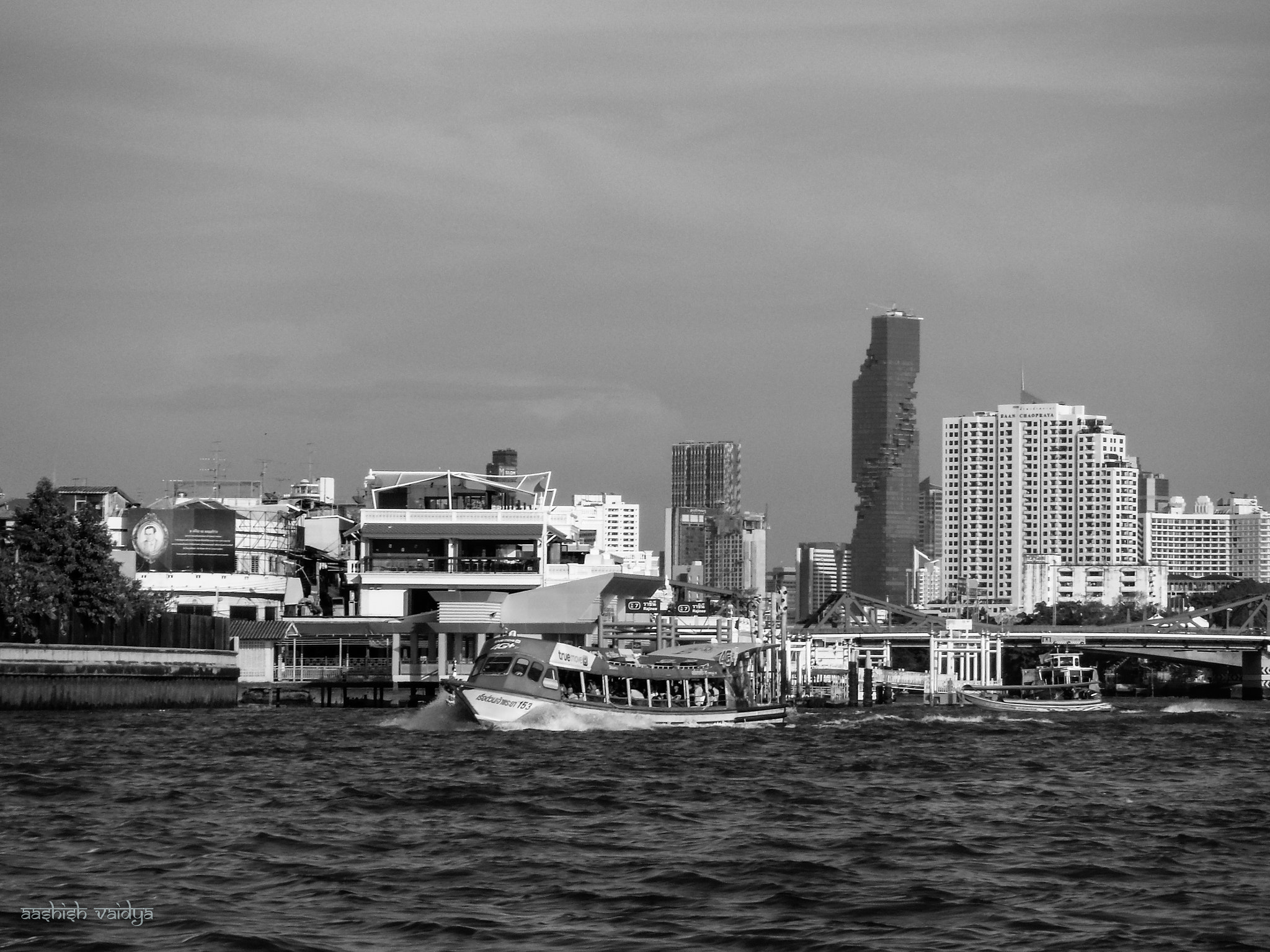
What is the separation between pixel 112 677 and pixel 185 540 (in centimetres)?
6108

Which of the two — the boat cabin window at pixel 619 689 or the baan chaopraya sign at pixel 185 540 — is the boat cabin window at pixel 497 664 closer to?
the boat cabin window at pixel 619 689

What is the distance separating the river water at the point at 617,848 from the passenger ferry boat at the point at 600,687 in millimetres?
8558

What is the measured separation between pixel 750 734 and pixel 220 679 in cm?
3643

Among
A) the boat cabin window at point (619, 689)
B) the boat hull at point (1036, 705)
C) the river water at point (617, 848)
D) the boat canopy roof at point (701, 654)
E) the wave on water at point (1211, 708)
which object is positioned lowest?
the wave on water at point (1211, 708)

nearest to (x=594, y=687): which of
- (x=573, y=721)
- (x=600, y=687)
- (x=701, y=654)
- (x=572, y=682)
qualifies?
(x=600, y=687)

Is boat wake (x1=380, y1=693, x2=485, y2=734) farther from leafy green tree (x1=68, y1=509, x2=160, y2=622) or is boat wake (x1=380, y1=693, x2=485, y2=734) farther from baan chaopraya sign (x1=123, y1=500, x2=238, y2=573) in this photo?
baan chaopraya sign (x1=123, y1=500, x2=238, y2=573)

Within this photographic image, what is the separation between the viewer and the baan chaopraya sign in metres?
138

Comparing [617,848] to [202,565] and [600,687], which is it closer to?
[600,687]

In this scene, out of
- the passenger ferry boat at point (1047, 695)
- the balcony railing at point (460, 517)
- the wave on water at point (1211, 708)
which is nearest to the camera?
the wave on water at point (1211, 708)

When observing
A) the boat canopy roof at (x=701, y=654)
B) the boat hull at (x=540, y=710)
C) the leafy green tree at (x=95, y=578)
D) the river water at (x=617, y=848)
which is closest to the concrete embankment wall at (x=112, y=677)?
the leafy green tree at (x=95, y=578)

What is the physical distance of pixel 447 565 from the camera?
115875mm

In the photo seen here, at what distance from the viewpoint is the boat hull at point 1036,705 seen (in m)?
115

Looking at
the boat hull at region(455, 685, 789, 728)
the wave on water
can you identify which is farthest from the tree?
the wave on water

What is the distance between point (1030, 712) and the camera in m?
113
